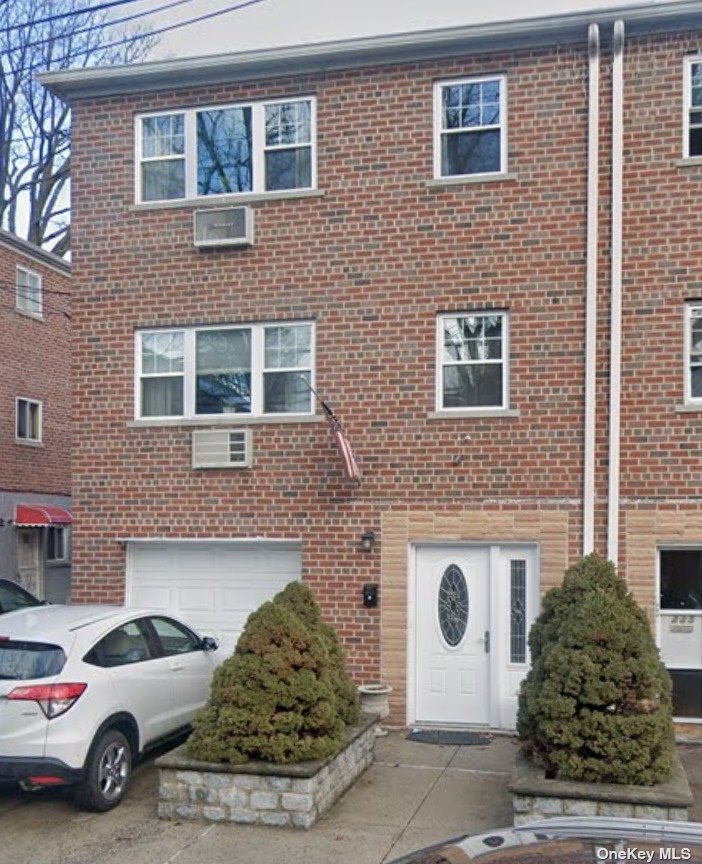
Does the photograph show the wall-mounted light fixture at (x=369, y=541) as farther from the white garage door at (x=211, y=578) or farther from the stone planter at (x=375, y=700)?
the stone planter at (x=375, y=700)

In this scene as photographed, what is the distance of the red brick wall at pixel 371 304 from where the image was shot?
10.9 m

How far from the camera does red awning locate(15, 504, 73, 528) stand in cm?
1989

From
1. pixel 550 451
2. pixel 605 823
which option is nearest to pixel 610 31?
pixel 550 451

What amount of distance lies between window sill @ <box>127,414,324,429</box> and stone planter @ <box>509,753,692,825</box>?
5.50 metres

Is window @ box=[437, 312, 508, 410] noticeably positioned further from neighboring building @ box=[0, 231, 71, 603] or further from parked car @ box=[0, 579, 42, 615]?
neighboring building @ box=[0, 231, 71, 603]

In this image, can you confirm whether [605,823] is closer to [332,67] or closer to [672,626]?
[672,626]

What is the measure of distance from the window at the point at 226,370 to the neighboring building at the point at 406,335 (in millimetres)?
29

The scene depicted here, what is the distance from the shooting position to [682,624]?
10617 millimetres

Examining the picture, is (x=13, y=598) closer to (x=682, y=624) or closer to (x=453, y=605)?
(x=453, y=605)

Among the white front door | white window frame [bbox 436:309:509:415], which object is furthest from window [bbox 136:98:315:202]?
the white front door

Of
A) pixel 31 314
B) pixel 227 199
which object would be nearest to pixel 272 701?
pixel 227 199

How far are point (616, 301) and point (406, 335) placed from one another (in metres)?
2.39

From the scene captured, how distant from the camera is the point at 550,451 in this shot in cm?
1088

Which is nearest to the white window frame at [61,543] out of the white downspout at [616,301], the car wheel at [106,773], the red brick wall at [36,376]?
the red brick wall at [36,376]
